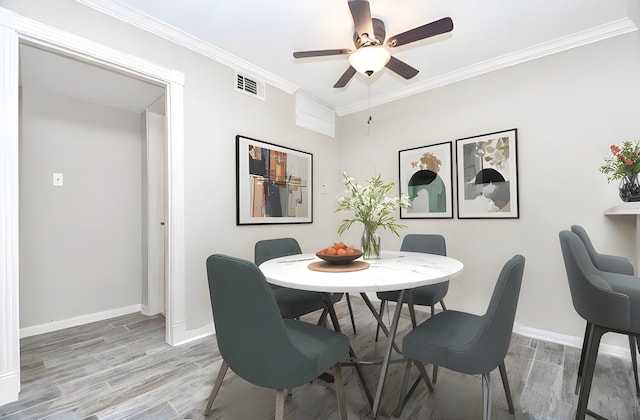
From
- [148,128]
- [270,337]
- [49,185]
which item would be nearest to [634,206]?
[270,337]

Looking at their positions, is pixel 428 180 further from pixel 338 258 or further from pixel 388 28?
pixel 338 258

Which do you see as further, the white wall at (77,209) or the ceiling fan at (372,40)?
the white wall at (77,209)

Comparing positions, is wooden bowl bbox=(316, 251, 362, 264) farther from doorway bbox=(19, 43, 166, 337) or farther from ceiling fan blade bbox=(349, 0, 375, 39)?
doorway bbox=(19, 43, 166, 337)

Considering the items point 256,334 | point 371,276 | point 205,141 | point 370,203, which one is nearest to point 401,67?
point 370,203

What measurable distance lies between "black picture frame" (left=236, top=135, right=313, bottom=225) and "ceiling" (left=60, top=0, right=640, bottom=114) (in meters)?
0.81

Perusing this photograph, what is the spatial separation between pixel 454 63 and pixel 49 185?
4169 mm

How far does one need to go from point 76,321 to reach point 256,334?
2.93 metres

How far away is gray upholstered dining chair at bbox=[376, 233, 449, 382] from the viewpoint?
2.14 m

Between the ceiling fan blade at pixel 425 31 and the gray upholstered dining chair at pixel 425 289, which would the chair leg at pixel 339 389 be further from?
the ceiling fan blade at pixel 425 31

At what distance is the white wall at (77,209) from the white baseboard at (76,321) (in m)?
0.04

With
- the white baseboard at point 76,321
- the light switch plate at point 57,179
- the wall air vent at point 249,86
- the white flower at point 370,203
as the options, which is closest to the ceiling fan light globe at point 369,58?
the white flower at point 370,203

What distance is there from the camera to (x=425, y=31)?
68.4 inches

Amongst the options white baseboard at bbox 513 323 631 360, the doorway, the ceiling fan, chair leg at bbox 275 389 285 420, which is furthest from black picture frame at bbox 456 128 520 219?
the doorway

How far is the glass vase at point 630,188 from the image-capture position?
1753 millimetres
